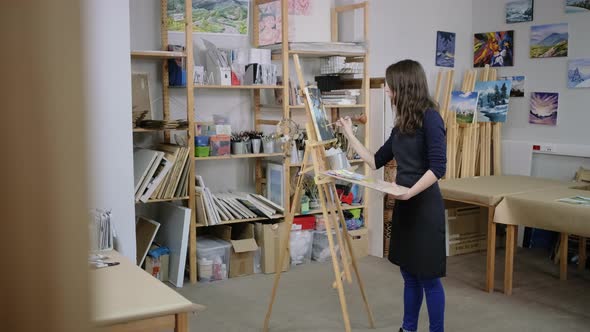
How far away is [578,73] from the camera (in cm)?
525

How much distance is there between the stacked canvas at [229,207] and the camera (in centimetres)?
443

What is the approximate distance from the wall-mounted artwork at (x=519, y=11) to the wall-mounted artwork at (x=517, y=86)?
0.51 m

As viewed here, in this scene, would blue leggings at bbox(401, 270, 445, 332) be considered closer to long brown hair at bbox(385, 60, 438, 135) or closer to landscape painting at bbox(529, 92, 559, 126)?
long brown hair at bbox(385, 60, 438, 135)

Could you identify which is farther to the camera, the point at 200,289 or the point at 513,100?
the point at 513,100

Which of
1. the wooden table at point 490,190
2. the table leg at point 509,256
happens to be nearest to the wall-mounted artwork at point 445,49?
the wooden table at point 490,190

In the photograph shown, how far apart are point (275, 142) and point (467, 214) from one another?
178 cm

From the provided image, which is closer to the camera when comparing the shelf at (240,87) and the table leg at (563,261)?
the shelf at (240,87)

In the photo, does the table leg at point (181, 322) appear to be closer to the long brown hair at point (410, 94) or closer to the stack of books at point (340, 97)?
the long brown hair at point (410, 94)

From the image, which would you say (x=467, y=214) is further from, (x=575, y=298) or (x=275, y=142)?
(x=275, y=142)

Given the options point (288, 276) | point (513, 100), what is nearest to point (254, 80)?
point (288, 276)

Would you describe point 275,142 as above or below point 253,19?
below

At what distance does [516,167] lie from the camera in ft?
18.6

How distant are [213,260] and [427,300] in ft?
6.15

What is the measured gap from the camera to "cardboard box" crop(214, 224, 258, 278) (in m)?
4.52
